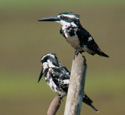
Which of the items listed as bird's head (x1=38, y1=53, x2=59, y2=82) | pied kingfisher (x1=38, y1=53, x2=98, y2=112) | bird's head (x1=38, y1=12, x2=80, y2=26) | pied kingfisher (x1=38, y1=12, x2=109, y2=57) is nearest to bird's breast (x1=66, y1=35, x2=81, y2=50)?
pied kingfisher (x1=38, y1=12, x2=109, y2=57)

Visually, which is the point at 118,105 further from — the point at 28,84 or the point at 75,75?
the point at 75,75

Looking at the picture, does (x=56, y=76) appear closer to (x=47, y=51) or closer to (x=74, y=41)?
(x=74, y=41)

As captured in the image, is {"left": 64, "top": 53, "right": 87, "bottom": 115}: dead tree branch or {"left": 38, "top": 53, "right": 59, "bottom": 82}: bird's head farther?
{"left": 38, "top": 53, "right": 59, "bottom": 82}: bird's head

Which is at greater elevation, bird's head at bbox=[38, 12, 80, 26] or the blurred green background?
bird's head at bbox=[38, 12, 80, 26]

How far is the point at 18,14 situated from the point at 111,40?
6.33 meters

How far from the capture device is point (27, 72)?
76.9ft

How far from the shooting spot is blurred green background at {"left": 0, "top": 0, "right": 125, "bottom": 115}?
20469 mm

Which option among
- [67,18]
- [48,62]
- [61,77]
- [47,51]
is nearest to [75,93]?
[67,18]

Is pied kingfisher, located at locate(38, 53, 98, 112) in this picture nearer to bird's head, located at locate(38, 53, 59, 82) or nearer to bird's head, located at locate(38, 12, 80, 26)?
bird's head, located at locate(38, 53, 59, 82)

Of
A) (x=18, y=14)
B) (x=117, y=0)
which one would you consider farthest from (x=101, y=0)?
(x=18, y=14)

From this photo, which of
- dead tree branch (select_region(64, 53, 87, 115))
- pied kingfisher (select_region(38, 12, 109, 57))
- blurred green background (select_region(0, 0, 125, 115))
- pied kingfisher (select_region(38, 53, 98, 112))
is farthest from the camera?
blurred green background (select_region(0, 0, 125, 115))

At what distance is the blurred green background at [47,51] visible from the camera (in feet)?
67.2

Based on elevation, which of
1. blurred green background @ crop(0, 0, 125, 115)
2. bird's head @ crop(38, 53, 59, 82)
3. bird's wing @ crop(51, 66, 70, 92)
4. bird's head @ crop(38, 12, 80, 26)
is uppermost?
bird's head @ crop(38, 12, 80, 26)

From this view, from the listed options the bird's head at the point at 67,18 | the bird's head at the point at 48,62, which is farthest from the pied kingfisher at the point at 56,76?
the bird's head at the point at 67,18
